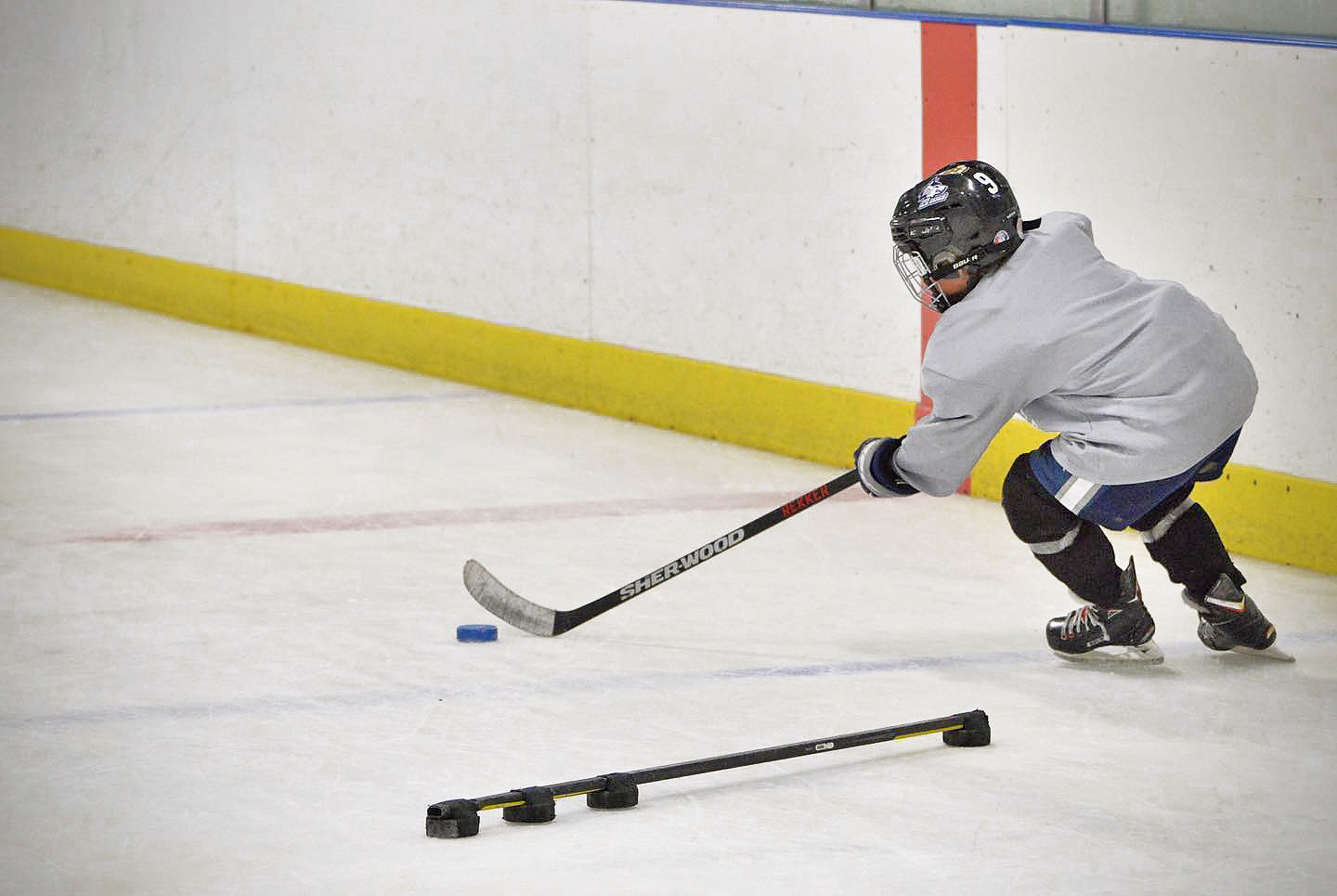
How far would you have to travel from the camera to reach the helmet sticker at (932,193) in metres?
3.89

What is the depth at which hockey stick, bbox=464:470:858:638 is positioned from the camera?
4.23 m

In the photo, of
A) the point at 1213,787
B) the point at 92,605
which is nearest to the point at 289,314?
the point at 92,605

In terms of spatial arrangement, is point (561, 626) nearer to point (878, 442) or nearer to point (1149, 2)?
point (878, 442)

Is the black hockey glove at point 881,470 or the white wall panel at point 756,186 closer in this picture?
the black hockey glove at point 881,470

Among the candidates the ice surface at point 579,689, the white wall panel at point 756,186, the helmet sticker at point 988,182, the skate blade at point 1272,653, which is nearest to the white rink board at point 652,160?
the white wall panel at point 756,186

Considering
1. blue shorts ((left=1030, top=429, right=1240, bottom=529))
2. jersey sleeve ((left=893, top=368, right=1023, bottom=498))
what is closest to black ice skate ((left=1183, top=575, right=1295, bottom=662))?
blue shorts ((left=1030, top=429, right=1240, bottom=529))

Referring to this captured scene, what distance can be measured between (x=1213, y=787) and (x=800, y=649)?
1102 millimetres

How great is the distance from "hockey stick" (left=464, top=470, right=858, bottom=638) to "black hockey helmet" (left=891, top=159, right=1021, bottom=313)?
488 millimetres

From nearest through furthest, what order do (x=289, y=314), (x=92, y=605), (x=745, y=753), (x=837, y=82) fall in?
(x=745, y=753), (x=92, y=605), (x=837, y=82), (x=289, y=314)

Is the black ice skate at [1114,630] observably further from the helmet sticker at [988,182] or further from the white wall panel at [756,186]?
→ the white wall panel at [756,186]

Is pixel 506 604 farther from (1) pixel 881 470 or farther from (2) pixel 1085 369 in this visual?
(2) pixel 1085 369

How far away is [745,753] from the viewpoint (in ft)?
11.1

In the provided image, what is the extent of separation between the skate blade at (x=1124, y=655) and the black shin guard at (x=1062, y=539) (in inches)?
5.1

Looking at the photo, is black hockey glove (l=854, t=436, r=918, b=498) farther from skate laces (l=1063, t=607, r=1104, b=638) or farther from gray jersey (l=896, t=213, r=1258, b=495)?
skate laces (l=1063, t=607, r=1104, b=638)
